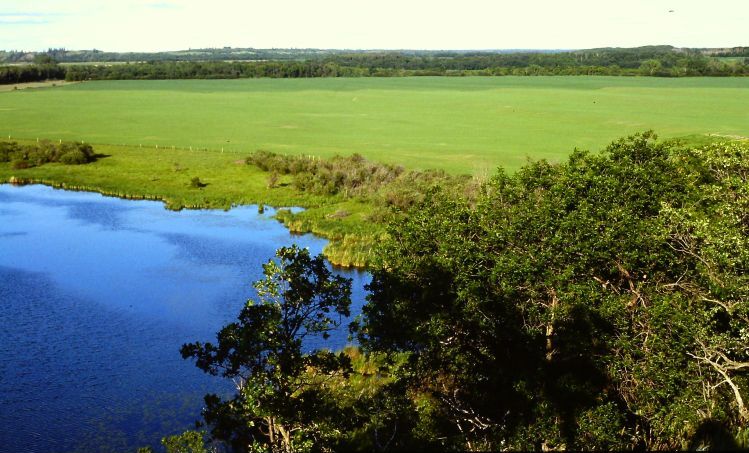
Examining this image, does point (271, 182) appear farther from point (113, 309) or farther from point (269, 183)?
point (113, 309)

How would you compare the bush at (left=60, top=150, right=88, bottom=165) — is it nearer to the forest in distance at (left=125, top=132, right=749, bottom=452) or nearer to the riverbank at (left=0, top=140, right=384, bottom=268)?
the riverbank at (left=0, top=140, right=384, bottom=268)

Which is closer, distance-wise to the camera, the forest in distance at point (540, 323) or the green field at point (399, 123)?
the forest in distance at point (540, 323)

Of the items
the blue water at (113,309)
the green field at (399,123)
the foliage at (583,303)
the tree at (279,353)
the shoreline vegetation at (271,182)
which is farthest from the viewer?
the green field at (399,123)

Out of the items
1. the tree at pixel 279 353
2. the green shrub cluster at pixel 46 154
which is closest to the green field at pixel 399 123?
the green shrub cluster at pixel 46 154

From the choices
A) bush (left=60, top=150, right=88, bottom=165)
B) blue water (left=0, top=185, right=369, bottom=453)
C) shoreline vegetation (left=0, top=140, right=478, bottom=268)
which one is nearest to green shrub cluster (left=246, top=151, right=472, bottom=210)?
shoreline vegetation (left=0, top=140, right=478, bottom=268)

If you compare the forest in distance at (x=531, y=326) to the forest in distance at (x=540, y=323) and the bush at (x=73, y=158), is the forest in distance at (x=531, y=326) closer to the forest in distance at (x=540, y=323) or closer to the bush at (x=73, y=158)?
the forest in distance at (x=540, y=323)

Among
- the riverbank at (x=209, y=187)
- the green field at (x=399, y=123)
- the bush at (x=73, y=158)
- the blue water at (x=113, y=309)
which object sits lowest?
the blue water at (x=113, y=309)

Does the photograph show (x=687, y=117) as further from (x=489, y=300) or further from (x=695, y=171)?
(x=489, y=300)

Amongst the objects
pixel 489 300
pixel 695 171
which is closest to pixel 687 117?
pixel 695 171
